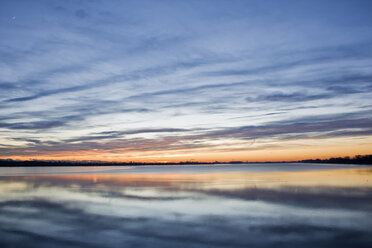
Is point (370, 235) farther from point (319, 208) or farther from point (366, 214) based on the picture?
point (319, 208)

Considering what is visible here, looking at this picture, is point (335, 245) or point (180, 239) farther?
point (180, 239)

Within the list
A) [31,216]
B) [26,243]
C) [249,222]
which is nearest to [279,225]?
[249,222]

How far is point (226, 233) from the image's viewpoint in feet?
37.7

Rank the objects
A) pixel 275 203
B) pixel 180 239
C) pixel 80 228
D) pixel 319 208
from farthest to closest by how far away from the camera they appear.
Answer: pixel 275 203 → pixel 319 208 → pixel 80 228 → pixel 180 239

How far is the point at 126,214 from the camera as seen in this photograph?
15414mm

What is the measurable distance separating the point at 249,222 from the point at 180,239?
13.6ft

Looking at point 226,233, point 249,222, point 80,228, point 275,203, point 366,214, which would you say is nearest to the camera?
point 226,233

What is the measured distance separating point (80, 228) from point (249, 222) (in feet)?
24.3

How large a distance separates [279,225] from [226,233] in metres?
2.80

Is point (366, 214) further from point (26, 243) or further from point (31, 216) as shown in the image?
point (31, 216)

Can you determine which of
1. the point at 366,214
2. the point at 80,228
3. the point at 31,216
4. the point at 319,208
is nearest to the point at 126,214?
the point at 80,228

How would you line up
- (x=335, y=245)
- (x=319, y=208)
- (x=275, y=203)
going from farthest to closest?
1. (x=275, y=203)
2. (x=319, y=208)
3. (x=335, y=245)

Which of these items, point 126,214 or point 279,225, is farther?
point 126,214

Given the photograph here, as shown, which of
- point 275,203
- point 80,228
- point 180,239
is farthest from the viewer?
point 275,203
